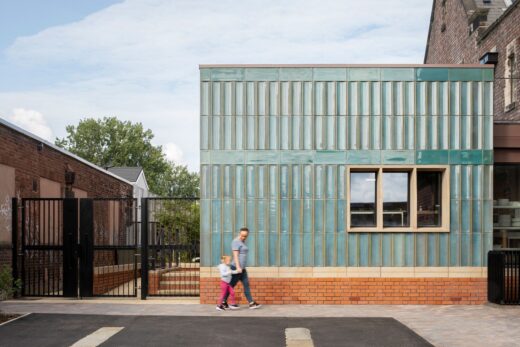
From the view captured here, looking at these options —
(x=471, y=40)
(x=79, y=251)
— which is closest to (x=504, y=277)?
(x=79, y=251)

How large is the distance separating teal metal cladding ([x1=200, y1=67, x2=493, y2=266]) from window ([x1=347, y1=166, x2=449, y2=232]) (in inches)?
6.8

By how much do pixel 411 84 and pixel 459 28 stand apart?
13466 mm

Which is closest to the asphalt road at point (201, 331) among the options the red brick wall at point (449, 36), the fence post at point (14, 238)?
the fence post at point (14, 238)

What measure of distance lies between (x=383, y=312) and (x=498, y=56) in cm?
1318

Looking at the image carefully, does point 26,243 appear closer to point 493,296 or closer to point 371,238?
point 371,238

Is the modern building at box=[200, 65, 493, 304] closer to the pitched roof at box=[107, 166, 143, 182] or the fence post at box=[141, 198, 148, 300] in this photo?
the fence post at box=[141, 198, 148, 300]

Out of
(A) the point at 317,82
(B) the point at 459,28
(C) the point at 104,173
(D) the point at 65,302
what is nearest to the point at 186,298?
(D) the point at 65,302

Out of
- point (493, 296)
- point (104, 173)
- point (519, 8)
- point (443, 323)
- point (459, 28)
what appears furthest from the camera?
point (459, 28)

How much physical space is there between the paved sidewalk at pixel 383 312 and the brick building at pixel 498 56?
2.57 m

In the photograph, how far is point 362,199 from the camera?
15492 millimetres

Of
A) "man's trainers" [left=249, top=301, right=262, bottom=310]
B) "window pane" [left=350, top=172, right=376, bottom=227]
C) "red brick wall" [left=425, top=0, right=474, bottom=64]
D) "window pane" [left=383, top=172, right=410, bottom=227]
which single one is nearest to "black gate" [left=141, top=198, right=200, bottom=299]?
"man's trainers" [left=249, top=301, right=262, bottom=310]

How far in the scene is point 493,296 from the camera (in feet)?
49.4

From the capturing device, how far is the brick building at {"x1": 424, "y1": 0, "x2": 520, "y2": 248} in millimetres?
15906

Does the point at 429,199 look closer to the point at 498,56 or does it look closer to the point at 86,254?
the point at 86,254
